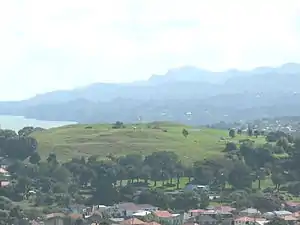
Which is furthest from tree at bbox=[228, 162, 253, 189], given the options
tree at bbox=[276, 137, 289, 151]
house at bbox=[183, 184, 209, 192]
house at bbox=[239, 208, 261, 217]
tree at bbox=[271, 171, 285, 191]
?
tree at bbox=[276, 137, 289, 151]

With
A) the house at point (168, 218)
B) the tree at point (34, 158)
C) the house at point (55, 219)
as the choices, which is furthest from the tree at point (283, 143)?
the house at point (55, 219)

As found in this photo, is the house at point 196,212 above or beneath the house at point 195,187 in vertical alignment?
beneath

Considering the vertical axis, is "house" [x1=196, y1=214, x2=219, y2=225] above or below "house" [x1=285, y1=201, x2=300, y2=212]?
below

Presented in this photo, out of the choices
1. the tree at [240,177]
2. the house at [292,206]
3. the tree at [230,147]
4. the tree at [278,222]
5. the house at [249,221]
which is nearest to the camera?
the tree at [278,222]

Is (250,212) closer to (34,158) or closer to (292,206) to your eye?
(292,206)

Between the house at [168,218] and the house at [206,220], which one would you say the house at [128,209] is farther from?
the house at [206,220]

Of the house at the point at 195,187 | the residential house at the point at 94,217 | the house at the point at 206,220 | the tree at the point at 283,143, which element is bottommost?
the house at the point at 206,220

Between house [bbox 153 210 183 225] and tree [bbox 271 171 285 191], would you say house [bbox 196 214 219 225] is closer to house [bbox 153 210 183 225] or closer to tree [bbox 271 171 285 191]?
house [bbox 153 210 183 225]

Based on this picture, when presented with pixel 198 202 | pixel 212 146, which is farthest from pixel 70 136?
pixel 198 202

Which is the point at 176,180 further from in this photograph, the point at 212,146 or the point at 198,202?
the point at 212,146
